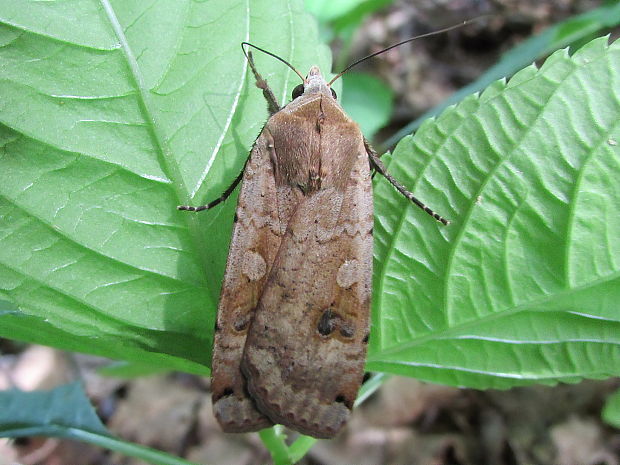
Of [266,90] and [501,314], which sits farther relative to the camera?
[266,90]

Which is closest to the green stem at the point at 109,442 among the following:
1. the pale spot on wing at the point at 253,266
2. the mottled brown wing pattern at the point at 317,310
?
the mottled brown wing pattern at the point at 317,310

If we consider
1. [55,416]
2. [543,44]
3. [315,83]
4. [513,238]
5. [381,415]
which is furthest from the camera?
[381,415]

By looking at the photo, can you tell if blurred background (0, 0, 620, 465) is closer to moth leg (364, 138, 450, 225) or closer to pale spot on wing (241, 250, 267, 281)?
moth leg (364, 138, 450, 225)

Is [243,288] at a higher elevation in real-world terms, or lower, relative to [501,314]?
higher

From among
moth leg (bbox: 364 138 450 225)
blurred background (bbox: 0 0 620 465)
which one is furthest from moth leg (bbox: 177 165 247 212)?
blurred background (bbox: 0 0 620 465)

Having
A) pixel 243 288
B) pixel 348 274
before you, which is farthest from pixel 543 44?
pixel 243 288

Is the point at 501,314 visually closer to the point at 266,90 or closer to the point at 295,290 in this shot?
the point at 295,290
